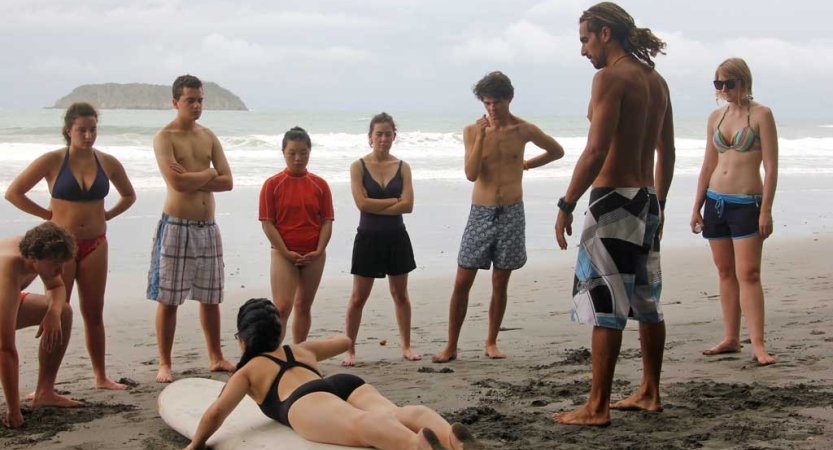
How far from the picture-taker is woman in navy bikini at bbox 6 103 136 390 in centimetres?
532

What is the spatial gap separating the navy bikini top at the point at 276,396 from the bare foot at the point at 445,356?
2.00m

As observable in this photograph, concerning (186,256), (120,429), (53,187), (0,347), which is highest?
(53,187)

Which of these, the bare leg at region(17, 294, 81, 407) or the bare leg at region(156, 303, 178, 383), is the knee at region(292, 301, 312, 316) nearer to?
the bare leg at region(156, 303, 178, 383)

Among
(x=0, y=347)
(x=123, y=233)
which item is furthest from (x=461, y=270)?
(x=123, y=233)

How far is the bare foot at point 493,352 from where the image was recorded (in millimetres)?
6042

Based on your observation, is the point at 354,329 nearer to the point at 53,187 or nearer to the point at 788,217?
the point at 53,187

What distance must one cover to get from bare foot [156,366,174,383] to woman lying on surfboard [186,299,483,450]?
166 cm

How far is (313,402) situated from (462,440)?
0.83m

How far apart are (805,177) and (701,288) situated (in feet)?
46.9

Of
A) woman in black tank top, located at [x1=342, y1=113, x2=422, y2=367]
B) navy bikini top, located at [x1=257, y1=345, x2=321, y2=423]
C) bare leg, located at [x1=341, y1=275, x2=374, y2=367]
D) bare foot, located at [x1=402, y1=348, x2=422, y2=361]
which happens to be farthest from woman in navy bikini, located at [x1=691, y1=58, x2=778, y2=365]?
navy bikini top, located at [x1=257, y1=345, x2=321, y2=423]

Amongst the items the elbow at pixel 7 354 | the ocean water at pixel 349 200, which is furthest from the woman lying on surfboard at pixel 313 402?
the ocean water at pixel 349 200

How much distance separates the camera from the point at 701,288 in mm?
8758

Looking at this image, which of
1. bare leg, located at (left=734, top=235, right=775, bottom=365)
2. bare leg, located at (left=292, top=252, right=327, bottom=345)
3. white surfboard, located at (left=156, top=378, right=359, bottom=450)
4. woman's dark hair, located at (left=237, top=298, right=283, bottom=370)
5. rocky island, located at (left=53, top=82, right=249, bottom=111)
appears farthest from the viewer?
rocky island, located at (left=53, top=82, right=249, bottom=111)

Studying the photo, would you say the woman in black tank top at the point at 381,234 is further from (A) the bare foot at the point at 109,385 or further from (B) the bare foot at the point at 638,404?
(B) the bare foot at the point at 638,404
